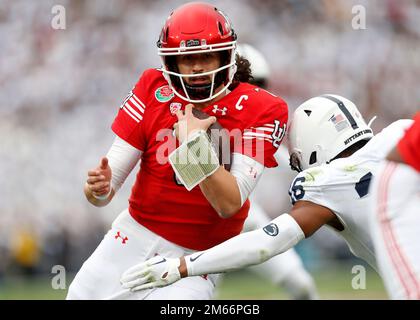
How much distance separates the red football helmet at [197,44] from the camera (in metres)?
2.96

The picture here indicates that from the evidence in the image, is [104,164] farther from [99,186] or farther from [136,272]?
[136,272]

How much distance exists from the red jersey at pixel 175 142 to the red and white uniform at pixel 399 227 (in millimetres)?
760

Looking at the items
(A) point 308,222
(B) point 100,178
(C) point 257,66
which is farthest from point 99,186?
(C) point 257,66

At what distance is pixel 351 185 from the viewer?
2.69 m

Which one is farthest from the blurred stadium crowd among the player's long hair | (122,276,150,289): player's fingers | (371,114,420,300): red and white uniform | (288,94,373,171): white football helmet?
(371,114,420,300): red and white uniform

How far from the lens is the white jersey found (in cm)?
268

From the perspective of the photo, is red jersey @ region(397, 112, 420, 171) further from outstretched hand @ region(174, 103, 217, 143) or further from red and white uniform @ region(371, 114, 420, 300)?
outstretched hand @ region(174, 103, 217, 143)

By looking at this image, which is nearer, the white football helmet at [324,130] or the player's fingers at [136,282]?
the player's fingers at [136,282]

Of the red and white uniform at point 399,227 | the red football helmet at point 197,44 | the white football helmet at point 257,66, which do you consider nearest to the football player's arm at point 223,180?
the red football helmet at point 197,44

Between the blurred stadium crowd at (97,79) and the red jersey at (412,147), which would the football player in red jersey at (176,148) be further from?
the blurred stadium crowd at (97,79)

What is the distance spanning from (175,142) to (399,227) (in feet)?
3.31

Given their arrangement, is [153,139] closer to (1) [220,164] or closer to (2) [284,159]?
(1) [220,164]

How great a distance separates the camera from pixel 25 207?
21.9ft
